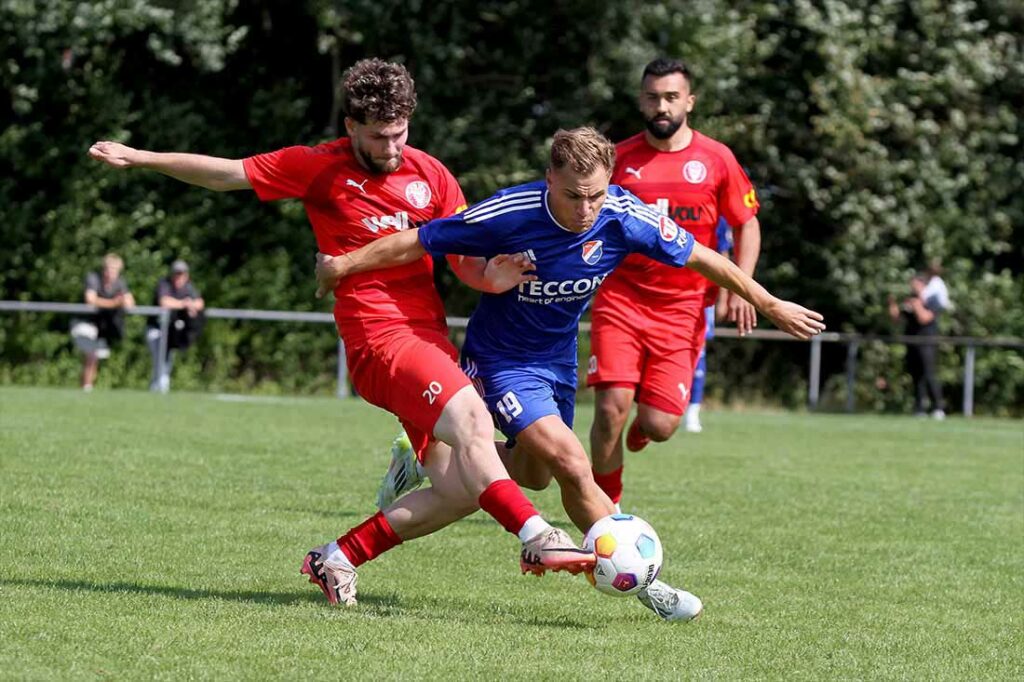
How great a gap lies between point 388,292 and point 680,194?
2938 millimetres

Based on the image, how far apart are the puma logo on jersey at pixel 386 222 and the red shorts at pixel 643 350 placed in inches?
91.1

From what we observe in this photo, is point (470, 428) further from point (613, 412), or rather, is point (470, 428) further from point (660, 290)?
point (660, 290)

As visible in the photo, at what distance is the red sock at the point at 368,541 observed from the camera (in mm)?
6332

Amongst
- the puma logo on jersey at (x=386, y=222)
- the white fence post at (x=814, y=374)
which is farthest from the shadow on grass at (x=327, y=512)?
the white fence post at (x=814, y=374)

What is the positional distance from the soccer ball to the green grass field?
188 mm

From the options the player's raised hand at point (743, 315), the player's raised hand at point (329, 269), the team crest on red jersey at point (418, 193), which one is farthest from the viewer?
the player's raised hand at point (743, 315)

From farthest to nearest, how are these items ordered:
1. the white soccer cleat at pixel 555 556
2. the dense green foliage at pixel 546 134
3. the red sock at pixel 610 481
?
the dense green foliage at pixel 546 134 → the red sock at pixel 610 481 → the white soccer cleat at pixel 555 556

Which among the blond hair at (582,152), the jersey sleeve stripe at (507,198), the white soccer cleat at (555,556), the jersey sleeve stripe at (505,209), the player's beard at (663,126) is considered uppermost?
the player's beard at (663,126)

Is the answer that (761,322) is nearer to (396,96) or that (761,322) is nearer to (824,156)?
(824,156)

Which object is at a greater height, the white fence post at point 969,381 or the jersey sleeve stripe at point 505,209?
the jersey sleeve stripe at point 505,209

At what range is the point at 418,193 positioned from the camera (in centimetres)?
663

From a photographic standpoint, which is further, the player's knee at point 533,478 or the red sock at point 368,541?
the player's knee at point 533,478

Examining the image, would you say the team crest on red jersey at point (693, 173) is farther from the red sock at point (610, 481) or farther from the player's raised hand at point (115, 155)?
the player's raised hand at point (115, 155)

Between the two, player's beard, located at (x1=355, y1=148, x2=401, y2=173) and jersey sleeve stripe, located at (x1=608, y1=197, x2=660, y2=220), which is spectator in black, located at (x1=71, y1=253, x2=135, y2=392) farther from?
jersey sleeve stripe, located at (x1=608, y1=197, x2=660, y2=220)
